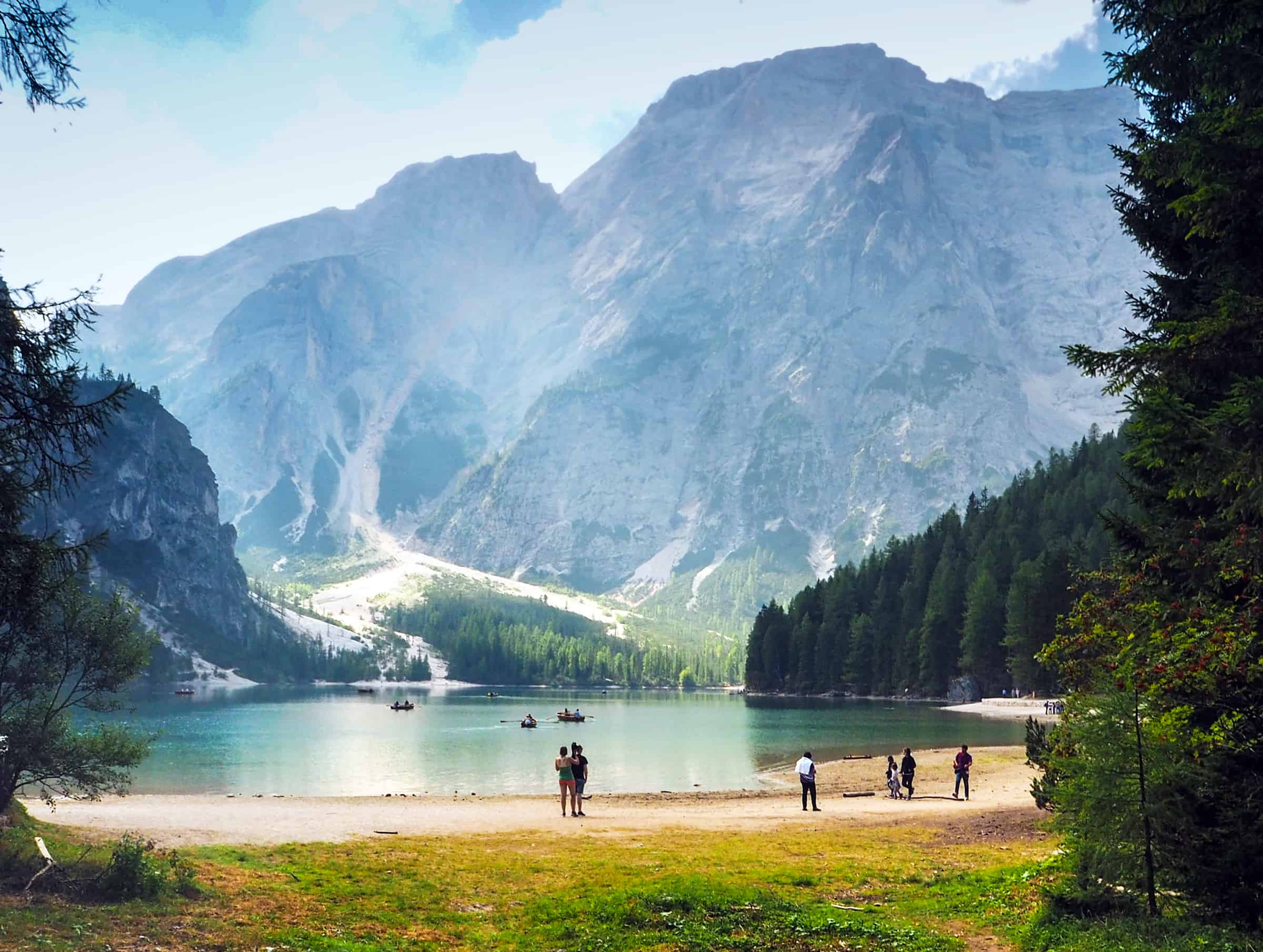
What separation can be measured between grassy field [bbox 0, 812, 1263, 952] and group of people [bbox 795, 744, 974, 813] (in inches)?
575

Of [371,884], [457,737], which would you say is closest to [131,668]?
[371,884]

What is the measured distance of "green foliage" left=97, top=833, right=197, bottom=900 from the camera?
22.7 metres

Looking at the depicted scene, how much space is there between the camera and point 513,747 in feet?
369

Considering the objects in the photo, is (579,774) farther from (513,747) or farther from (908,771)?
(513,747)

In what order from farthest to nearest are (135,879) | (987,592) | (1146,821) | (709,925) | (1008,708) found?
(987,592) → (1008,708) → (709,925) → (135,879) → (1146,821)

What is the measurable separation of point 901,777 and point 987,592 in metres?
102

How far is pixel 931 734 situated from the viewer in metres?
104

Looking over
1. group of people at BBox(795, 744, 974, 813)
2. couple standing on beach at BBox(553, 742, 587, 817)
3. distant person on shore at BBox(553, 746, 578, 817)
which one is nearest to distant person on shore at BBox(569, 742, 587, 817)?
couple standing on beach at BBox(553, 742, 587, 817)

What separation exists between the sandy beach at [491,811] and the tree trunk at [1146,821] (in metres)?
25.0

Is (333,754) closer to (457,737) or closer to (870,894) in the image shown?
(457,737)

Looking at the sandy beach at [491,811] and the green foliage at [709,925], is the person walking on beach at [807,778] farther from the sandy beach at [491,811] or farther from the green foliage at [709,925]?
the green foliage at [709,925]

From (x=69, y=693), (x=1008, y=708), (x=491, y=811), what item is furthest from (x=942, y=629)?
(x=69, y=693)

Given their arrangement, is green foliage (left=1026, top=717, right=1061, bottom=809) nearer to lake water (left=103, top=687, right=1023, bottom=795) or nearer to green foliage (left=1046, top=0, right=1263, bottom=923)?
green foliage (left=1046, top=0, right=1263, bottom=923)

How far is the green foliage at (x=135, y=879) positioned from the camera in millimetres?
22719
